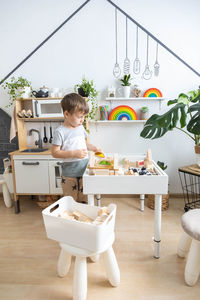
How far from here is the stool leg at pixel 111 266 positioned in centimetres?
130

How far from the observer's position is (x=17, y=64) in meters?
2.75

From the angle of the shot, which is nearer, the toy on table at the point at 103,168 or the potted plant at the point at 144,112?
the toy on table at the point at 103,168

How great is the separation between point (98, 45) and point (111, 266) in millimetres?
2485

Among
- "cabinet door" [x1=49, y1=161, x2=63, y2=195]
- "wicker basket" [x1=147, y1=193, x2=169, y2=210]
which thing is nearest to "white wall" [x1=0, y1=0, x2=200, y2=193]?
"wicker basket" [x1=147, y1=193, x2=169, y2=210]

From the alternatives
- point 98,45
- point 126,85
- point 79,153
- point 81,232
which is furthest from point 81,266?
point 98,45

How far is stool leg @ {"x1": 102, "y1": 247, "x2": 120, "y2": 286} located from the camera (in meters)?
1.30

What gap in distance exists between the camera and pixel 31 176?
2457 millimetres

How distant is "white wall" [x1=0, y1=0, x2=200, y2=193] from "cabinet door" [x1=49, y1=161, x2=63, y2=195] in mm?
783

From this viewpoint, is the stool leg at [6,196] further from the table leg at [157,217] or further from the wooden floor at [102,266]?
the table leg at [157,217]

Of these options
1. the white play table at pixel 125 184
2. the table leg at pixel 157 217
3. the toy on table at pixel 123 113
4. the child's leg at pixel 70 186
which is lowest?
the table leg at pixel 157 217

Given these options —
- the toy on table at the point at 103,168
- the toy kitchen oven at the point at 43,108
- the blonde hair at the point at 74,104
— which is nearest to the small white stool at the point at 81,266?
the toy on table at the point at 103,168

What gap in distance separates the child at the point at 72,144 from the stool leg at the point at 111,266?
52 centimetres

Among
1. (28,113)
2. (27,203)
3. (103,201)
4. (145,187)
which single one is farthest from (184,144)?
(27,203)

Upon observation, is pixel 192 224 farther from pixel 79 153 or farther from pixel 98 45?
pixel 98 45
